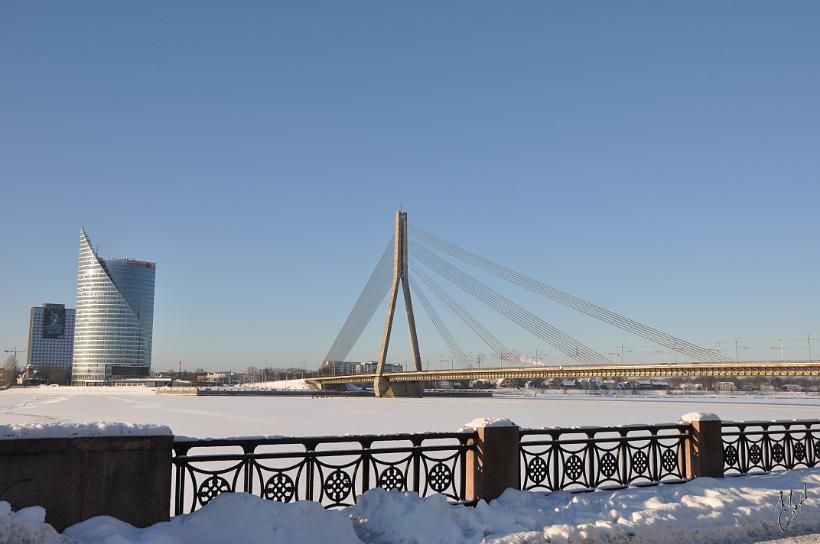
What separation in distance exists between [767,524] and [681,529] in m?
1.19

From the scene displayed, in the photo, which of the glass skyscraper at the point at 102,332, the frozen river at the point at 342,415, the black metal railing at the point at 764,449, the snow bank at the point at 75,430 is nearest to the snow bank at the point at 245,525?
the snow bank at the point at 75,430

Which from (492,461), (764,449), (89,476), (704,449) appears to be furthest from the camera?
(764,449)

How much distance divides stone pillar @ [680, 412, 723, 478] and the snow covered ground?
0.90 m

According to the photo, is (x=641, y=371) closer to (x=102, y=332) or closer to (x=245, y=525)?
(x=245, y=525)

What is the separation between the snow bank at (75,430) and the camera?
19.3ft

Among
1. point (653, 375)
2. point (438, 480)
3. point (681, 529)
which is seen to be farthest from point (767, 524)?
point (653, 375)

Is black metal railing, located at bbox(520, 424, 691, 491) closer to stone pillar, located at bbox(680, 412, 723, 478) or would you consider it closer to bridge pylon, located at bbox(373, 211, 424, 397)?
stone pillar, located at bbox(680, 412, 723, 478)

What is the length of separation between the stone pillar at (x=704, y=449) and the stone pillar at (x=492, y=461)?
11.4 ft

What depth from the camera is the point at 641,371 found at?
177 feet
